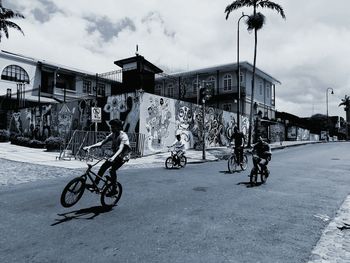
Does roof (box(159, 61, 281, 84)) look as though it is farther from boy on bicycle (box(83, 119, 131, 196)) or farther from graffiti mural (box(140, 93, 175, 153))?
boy on bicycle (box(83, 119, 131, 196))

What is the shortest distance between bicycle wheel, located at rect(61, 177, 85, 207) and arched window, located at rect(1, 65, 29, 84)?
104ft

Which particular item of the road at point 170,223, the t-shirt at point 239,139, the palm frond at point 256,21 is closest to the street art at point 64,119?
the road at point 170,223

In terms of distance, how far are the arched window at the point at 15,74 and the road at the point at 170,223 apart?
2824 cm

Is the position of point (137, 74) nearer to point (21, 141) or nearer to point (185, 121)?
point (185, 121)

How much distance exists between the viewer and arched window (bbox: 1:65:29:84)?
104ft

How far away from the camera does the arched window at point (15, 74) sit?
31550mm

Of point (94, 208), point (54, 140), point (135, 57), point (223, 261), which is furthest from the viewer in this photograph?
point (135, 57)

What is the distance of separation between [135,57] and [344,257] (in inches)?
745

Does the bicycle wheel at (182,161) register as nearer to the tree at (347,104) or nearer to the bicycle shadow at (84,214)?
the bicycle shadow at (84,214)

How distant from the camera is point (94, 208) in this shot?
5980mm

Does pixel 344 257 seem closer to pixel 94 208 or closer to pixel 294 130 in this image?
pixel 94 208

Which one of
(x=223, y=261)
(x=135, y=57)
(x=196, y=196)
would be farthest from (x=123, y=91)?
(x=223, y=261)

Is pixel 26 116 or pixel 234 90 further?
pixel 234 90

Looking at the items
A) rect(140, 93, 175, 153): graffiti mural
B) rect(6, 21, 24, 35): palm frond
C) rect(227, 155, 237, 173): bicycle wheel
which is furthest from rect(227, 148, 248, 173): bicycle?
rect(6, 21, 24, 35): palm frond
